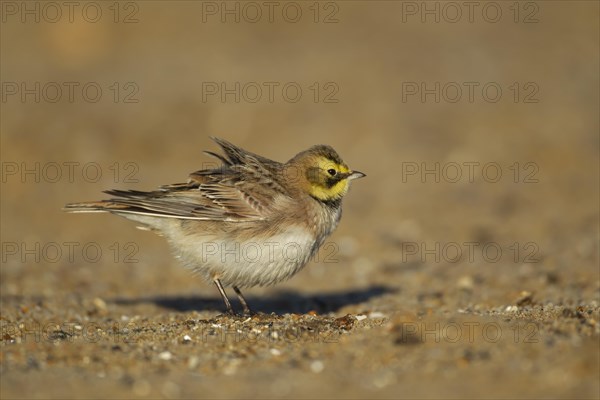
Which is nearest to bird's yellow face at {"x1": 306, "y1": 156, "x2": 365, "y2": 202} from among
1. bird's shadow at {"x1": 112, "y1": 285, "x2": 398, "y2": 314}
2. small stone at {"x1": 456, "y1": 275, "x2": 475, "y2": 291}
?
bird's shadow at {"x1": 112, "y1": 285, "x2": 398, "y2": 314}

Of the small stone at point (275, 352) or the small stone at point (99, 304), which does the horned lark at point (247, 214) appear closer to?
the small stone at point (275, 352)

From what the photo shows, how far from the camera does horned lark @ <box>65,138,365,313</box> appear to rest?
8836 mm

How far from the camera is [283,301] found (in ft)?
37.9

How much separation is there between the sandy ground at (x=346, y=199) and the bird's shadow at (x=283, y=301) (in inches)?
2.5

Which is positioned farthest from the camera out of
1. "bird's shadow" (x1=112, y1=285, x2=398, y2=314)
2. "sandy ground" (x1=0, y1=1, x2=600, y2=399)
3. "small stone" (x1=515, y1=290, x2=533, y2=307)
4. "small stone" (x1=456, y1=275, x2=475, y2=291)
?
"small stone" (x1=456, y1=275, x2=475, y2=291)

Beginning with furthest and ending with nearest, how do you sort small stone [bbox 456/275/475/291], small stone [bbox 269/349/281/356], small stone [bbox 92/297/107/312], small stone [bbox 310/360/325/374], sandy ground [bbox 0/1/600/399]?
1. small stone [bbox 456/275/475/291]
2. small stone [bbox 92/297/107/312]
3. small stone [bbox 269/349/281/356]
4. sandy ground [bbox 0/1/600/399]
5. small stone [bbox 310/360/325/374]

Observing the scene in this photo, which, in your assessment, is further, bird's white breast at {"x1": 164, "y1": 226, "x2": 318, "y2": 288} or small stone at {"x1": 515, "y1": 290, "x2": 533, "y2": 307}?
small stone at {"x1": 515, "y1": 290, "x2": 533, "y2": 307}

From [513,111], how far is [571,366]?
1290 centimetres

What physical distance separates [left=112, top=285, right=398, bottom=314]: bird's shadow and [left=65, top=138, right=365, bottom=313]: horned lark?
5.31 feet

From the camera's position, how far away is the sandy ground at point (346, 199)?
665 cm

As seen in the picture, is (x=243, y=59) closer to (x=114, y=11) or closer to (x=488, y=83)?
(x=114, y=11)

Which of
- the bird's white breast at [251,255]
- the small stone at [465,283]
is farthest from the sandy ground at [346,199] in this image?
the bird's white breast at [251,255]

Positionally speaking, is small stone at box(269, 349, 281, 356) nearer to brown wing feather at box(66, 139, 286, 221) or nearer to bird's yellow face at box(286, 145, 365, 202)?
brown wing feather at box(66, 139, 286, 221)

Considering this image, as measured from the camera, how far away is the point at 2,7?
915 inches
